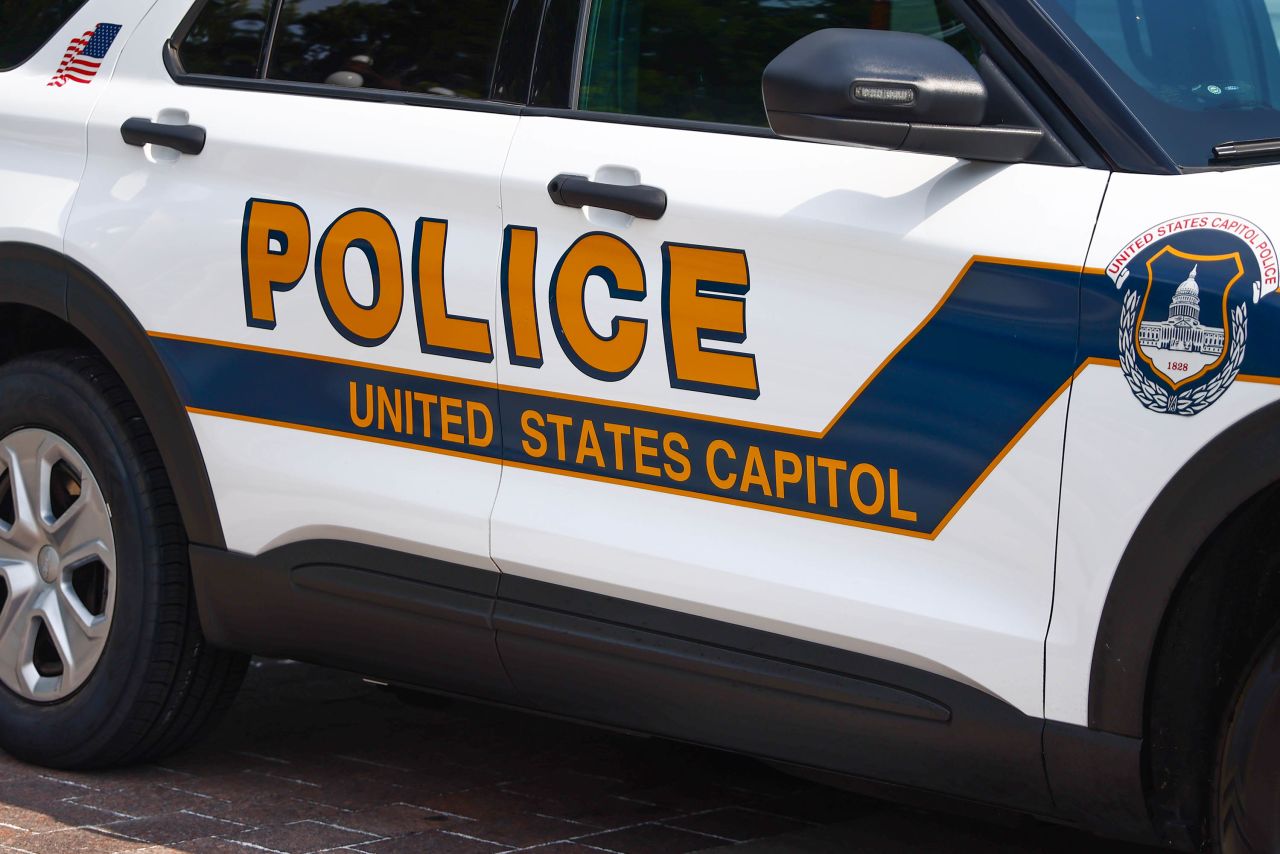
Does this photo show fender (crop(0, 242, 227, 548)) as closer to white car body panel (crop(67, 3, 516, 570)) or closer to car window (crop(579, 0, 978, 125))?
white car body panel (crop(67, 3, 516, 570))

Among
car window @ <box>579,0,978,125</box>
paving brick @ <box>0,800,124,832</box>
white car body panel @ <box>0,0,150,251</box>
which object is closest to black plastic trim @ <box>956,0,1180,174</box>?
car window @ <box>579,0,978,125</box>

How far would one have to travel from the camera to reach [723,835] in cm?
343

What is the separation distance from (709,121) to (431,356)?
2.06ft

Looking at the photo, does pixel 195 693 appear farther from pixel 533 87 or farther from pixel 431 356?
pixel 533 87

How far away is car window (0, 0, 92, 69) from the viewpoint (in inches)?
142

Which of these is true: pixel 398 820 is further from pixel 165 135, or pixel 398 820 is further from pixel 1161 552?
pixel 1161 552

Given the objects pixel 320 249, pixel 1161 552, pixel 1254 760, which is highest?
pixel 320 249

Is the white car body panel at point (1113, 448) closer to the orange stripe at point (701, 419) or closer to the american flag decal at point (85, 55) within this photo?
the orange stripe at point (701, 419)

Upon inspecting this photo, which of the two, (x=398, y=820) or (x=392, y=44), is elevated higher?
(x=392, y=44)

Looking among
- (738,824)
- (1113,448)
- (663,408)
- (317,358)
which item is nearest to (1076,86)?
(1113,448)

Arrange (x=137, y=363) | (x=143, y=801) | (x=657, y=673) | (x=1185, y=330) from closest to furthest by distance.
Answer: (x=1185, y=330), (x=657, y=673), (x=137, y=363), (x=143, y=801)

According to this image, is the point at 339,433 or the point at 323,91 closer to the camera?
the point at 339,433

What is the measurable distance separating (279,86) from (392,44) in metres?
0.25

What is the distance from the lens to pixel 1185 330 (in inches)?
92.6
